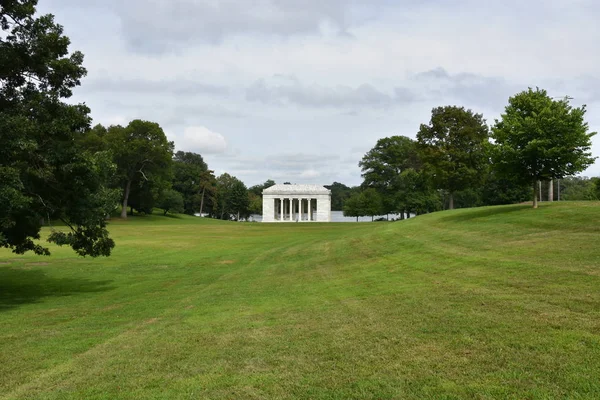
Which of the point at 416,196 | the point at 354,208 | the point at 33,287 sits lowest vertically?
the point at 33,287

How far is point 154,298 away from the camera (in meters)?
15.6

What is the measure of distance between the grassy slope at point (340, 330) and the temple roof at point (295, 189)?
280 ft

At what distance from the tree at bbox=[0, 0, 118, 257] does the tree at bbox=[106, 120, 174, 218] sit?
2366 inches

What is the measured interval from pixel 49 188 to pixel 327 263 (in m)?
12.6

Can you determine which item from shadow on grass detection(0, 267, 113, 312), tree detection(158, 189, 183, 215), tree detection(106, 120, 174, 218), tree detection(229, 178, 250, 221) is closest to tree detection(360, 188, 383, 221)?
tree detection(229, 178, 250, 221)

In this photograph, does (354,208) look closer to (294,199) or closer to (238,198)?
(294,199)

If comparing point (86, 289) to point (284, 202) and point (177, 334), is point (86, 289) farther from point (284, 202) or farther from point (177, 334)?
point (284, 202)

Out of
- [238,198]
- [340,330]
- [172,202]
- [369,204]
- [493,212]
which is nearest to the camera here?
[340,330]

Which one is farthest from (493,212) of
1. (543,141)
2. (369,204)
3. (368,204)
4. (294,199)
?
(294,199)

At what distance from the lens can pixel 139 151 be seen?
251ft

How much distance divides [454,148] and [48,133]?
152ft

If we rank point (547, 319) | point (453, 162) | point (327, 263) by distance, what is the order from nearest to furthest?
1. point (547, 319)
2. point (327, 263)
3. point (453, 162)

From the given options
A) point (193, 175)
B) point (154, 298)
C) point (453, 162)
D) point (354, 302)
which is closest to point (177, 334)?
point (354, 302)

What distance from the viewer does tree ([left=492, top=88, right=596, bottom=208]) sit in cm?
2417
